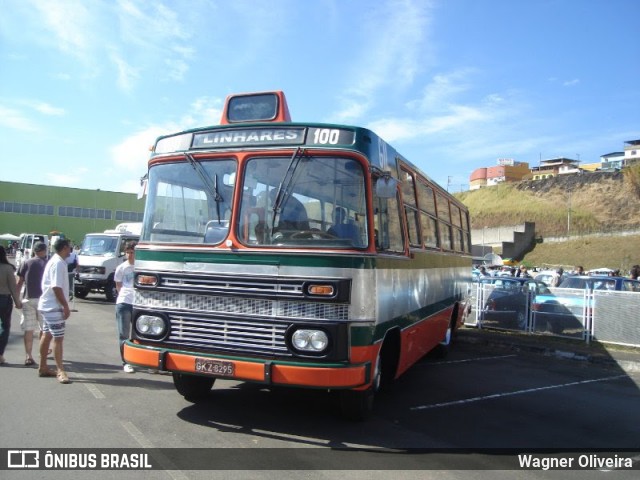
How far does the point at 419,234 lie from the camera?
301 inches

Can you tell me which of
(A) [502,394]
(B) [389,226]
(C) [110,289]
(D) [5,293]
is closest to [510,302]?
(A) [502,394]

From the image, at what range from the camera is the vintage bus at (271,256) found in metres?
5.05

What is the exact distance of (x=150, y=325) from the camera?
223 inches

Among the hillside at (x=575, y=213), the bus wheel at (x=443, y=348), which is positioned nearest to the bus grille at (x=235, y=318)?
the bus wheel at (x=443, y=348)

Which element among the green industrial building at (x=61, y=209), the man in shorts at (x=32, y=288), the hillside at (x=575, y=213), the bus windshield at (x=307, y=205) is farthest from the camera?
the green industrial building at (x=61, y=209)

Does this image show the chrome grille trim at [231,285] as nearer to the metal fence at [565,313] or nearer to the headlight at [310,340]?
the headlight at [310,340]

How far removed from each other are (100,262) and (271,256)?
598 inches

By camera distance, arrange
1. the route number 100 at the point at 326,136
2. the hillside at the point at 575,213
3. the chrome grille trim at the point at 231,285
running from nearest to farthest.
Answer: the chrome grille trim at the point at 231,285 → the route number 100 at the point at 326,136 → the hillside at the point at 575,213

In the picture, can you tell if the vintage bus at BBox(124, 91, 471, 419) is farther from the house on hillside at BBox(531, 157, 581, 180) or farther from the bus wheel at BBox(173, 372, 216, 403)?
the house on hillside at BBox(531, 157, 581, 180)

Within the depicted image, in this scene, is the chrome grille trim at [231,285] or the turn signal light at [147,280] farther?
the turn signal light at [147,280]

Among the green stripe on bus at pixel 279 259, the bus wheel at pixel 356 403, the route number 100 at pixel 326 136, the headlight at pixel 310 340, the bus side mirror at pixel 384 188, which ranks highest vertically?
the route number 100 at pixel 326 136

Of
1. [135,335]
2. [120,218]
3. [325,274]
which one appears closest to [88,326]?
[135,335]

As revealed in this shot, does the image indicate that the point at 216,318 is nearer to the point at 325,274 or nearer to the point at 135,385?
the point at 325,274

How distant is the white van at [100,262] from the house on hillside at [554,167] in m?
119
